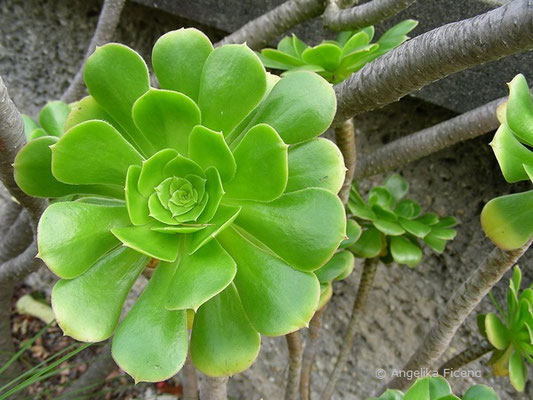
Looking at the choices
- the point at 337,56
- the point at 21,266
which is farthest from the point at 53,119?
the point at 337,56

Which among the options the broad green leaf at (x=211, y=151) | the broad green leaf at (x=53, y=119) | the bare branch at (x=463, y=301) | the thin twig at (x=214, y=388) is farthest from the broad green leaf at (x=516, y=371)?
the broad green leaf at (x=53, y=119)

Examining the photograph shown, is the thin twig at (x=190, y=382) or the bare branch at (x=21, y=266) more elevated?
the bare branch at (x=21, y=266)

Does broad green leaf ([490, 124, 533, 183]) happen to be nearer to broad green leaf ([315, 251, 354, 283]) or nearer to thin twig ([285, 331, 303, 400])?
broad green leaf ([315, 251, 354, 283])

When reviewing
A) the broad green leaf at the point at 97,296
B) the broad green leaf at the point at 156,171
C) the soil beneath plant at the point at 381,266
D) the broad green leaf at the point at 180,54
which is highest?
the broad green leaf at the point at 180,54

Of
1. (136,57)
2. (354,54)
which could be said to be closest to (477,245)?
(354,54)

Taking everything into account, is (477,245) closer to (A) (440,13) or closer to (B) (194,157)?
(A) (440,13)

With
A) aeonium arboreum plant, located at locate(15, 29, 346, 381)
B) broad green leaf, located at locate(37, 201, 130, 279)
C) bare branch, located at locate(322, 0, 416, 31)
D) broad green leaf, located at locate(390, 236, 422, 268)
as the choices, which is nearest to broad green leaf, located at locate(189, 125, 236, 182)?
aeonium arboreum plant, located at locate(15, 29, 346, 381)

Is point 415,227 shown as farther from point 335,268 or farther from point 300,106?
point 300,106

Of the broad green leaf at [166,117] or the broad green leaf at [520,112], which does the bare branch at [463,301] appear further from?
the broad green leaf at [166,117]
